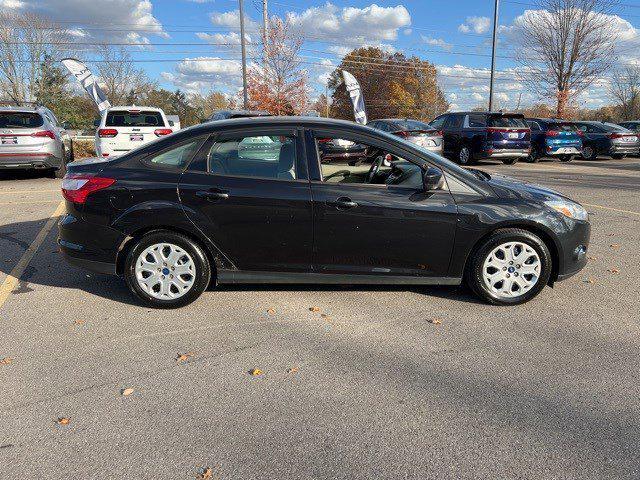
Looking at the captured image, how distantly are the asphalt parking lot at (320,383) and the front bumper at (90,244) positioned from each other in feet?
1.18

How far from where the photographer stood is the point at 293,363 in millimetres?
3414

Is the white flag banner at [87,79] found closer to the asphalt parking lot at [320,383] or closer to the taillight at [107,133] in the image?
the taillight at [107,133]

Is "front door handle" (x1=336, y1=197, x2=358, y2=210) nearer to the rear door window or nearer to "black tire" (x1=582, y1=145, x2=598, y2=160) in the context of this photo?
the rear door window

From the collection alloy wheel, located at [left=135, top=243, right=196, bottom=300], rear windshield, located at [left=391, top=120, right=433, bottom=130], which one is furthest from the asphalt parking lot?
rear windshield, located at [left=391, top=120, right=433, bottom=130]

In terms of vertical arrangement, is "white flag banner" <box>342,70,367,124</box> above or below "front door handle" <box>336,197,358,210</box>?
above

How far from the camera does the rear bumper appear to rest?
36.1ft

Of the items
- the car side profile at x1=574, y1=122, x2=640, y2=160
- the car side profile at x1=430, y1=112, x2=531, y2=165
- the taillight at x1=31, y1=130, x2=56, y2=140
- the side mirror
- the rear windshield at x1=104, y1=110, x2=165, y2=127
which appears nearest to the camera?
the side mirror

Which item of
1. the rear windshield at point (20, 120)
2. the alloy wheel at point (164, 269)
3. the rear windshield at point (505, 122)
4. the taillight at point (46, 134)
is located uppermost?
the rear windshield at point (505, 122)

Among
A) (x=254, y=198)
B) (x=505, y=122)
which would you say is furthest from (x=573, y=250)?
(x=505, y=122)

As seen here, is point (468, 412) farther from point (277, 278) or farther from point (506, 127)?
point (506, 127)

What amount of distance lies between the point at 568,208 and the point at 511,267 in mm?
741

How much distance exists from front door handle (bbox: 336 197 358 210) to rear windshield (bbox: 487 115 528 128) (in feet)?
44.3

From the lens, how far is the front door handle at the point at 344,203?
4176mm

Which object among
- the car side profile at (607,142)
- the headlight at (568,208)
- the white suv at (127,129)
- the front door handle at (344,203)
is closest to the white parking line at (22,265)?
the front door handle at (344,203)
